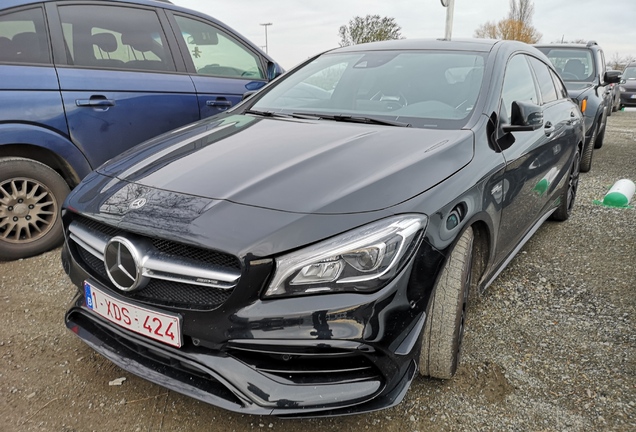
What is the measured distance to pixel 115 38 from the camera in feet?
11.3

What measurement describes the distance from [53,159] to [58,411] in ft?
6.13

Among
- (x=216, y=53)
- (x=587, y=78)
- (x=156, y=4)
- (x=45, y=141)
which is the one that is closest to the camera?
(x=45, y=141)

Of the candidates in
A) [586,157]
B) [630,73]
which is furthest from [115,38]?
[630,73]

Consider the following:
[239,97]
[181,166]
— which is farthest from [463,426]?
[239,97]

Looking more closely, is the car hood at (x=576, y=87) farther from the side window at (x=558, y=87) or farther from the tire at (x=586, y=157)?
the side window at (x=558, y=87)

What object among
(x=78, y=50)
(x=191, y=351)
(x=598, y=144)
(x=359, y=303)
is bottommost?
(x=598, y=144)

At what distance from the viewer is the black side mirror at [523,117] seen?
7.46 feet

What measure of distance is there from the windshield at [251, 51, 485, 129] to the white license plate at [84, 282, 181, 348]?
53.6 inches

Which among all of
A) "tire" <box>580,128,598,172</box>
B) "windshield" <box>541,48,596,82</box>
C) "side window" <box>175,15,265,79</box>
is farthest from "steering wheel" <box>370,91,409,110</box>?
"windshield" <box>541,48,596,82</box>

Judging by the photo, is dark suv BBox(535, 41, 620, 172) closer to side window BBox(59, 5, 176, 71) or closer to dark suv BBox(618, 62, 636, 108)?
side window BBox(59, 5, 176, 71)

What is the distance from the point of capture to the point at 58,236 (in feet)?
10.6

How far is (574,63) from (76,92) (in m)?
6.38

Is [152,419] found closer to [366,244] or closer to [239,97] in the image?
Answer: [366,244]

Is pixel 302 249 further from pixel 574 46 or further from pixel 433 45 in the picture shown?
pixel 574 46
